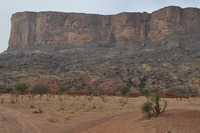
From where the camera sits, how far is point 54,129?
1063 cm

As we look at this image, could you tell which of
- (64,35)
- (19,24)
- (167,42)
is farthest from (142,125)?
(19,24)

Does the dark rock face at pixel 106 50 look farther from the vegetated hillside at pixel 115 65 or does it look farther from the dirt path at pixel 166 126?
the dirt path at pixel 166 126

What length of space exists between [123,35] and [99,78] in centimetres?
4208

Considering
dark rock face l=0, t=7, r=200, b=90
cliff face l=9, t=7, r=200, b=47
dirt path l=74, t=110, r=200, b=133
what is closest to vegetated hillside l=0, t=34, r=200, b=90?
dark rock face l=0, t=7, r=200, b=90

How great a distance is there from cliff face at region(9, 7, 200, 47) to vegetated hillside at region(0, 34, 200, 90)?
6.27m

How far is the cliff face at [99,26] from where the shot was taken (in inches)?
3287

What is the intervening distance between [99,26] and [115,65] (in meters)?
39.7

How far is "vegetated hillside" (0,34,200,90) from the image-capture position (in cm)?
4794

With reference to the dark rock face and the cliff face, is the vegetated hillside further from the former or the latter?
the cliff face

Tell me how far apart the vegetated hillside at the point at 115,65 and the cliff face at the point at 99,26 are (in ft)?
20.6

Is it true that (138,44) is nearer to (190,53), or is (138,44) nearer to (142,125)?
(190,53)

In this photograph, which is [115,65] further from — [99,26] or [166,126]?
[166,126]

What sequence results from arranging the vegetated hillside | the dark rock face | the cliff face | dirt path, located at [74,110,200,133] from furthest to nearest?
1. the cliff face
2. the dark rock face
3. the vegetated hillside
4. dirt path, located at [74,110,200,133]

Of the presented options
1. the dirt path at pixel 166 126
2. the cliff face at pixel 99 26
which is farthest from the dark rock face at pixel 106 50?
the dirt path at pixel 166 126
